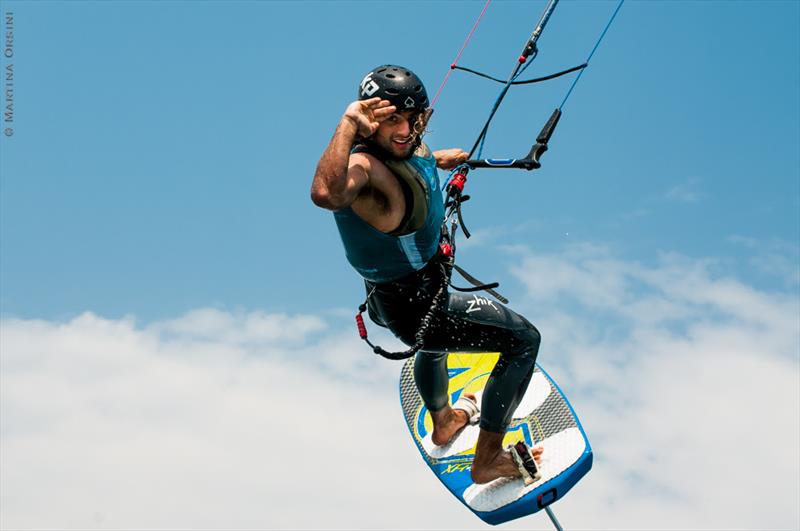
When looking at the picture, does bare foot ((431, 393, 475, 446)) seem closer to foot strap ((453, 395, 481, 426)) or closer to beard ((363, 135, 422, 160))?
foot strap ((453, 395, 481, 426))

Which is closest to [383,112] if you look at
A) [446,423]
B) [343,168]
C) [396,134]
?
[396,134]

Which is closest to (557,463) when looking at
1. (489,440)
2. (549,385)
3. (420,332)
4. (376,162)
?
(489,440)

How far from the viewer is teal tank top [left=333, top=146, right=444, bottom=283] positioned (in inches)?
213

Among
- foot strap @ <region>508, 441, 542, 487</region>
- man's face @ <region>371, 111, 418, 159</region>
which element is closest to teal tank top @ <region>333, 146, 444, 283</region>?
man's face @ <region>371, 111, 418, 159</region>

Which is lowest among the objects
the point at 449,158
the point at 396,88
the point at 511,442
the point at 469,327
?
the point at 511,442

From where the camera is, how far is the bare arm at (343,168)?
473 cm

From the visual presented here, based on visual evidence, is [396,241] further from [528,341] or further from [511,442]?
[511,442]

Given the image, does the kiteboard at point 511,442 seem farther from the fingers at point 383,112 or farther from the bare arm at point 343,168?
the fingers at point 383,112

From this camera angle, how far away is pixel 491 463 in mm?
6688

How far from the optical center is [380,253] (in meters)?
5.53

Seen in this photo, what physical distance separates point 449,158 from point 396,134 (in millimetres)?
1227

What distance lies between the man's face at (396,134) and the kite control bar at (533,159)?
0.99m

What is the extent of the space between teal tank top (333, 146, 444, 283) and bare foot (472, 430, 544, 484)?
1615 millimetres

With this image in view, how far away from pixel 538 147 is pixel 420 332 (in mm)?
1481
